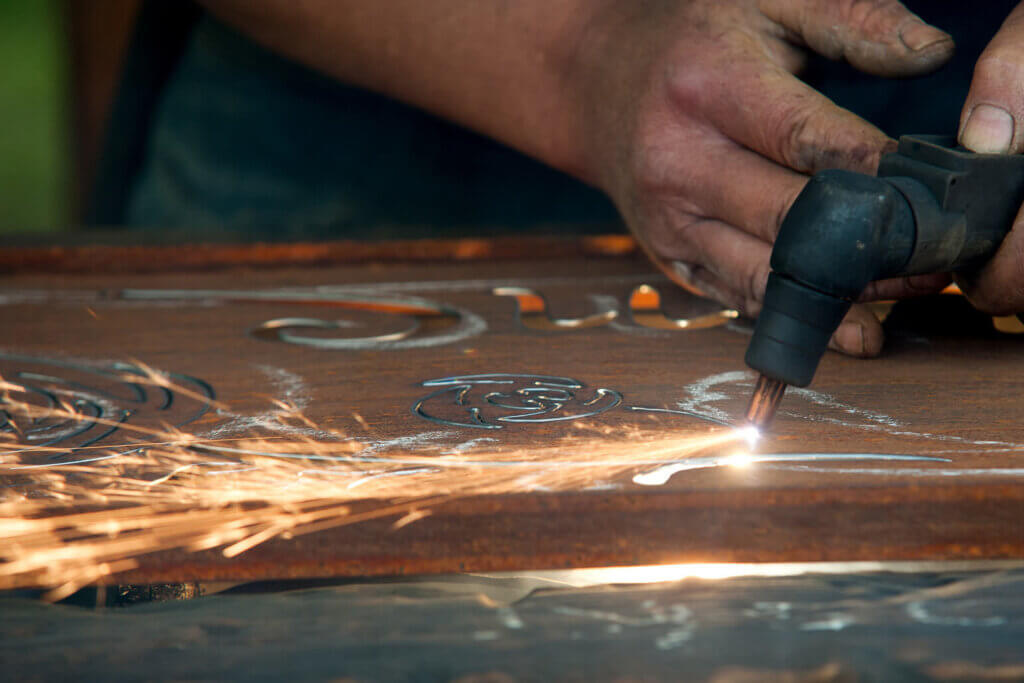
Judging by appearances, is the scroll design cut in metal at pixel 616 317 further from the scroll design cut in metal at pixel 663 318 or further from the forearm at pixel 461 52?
the forearm at pixel 461 52

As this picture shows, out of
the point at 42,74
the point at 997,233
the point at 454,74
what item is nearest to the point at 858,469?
the point at 997,233

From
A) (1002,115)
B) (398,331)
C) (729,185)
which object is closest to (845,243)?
(1002,115)

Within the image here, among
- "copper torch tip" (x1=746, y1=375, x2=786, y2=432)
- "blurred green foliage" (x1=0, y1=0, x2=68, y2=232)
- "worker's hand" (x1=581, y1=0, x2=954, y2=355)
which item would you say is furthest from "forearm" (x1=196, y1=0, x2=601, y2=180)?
"blurred green foliage" (x1=0, y1=0, x2=68, y2=232)

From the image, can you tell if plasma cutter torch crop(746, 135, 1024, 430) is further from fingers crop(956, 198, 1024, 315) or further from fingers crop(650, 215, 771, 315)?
fingers crop(650, 215, 771, 315)

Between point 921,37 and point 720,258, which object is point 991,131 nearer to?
point 921,37

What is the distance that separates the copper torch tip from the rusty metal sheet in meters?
0.02

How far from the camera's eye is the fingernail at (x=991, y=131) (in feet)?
1.73

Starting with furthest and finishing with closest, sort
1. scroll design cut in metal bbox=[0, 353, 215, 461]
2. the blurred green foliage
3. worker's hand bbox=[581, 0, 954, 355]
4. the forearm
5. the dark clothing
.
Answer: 1. the blurred green foliage
2. the dark clothing
3. the forearm
4. worker's hand bbox=[581, 0, 954, 355]
5. scroll design cut in metal bbox=[0, 353, 215, 461]

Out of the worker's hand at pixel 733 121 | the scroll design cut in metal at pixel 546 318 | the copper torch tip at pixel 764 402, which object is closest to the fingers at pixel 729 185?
the worker's hand at pixel 733 121

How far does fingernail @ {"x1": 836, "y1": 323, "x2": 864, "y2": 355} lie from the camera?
2.05 ft

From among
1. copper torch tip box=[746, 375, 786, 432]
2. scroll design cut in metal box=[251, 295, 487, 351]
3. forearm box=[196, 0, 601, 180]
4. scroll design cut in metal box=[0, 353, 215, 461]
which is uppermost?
forearm box=[196, 0, 601, 180]

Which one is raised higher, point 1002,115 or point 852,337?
point 1002,115

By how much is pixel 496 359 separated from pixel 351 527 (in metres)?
0.26

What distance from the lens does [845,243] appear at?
0.46 meters
